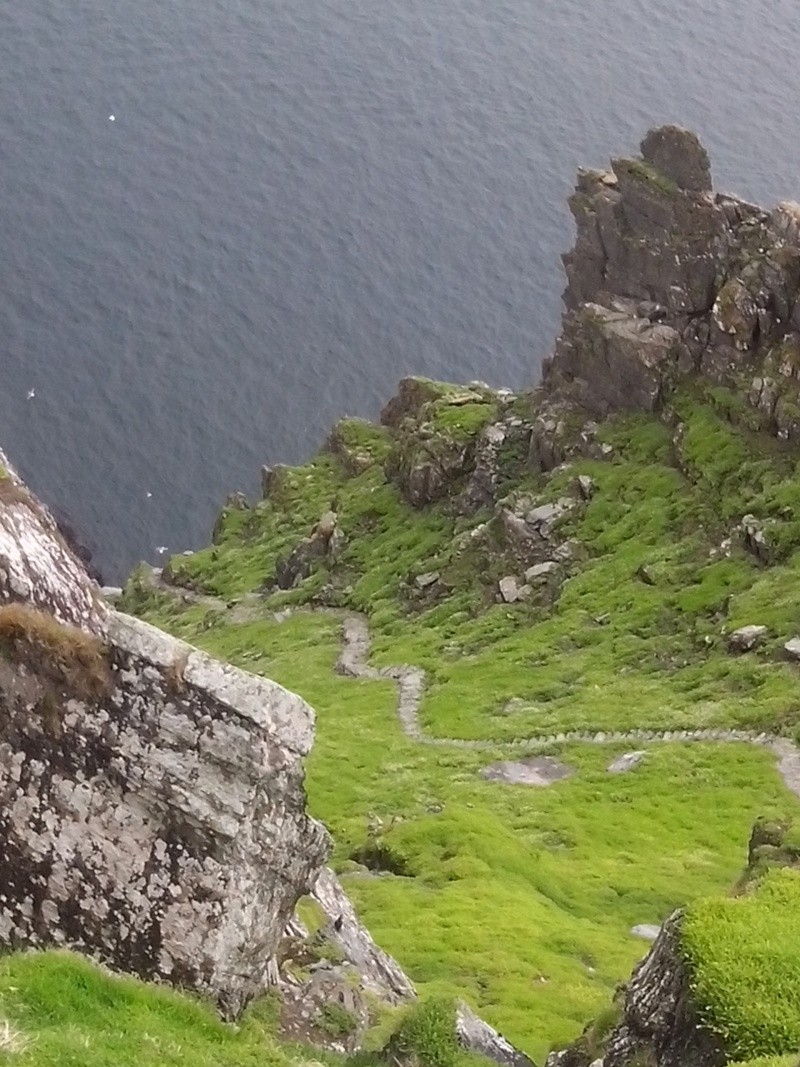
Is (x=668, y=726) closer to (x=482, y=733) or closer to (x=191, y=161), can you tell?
(x=482, y=733)

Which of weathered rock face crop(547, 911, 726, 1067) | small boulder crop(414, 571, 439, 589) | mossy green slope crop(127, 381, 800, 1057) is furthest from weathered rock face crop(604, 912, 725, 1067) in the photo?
small boulder crop(414, 571, 439, 589)

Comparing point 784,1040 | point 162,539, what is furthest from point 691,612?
point 162,539

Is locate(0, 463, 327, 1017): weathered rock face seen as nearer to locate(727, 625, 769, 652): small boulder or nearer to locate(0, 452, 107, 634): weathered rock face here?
locate(0, 452, 107, 634): weathered rock face

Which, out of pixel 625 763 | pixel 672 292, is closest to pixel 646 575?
pixel 625 763

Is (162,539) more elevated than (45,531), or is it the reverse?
(45,531)

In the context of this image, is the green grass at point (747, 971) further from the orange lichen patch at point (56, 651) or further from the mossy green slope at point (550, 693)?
the orange lichen patch at point (56, 651)

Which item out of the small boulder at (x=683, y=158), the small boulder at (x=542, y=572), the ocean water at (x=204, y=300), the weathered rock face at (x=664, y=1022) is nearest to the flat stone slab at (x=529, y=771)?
the small boulder at (x=542, y=572)

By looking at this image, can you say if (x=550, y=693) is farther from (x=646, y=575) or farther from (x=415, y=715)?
(x=646, y=575)
